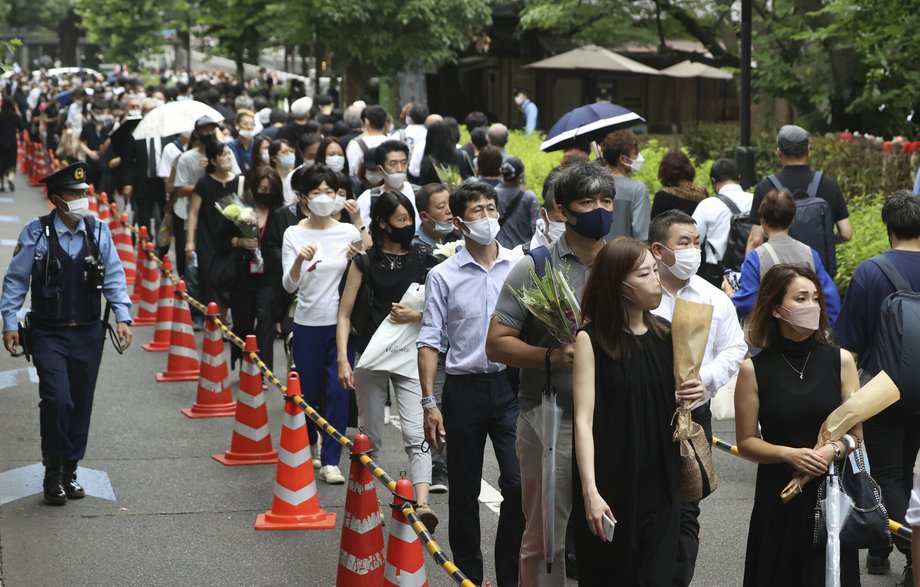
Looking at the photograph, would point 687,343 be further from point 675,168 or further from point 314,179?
point 675,168

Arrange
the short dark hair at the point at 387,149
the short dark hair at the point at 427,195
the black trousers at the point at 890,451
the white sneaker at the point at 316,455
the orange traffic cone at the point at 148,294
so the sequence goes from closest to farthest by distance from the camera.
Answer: the black trousers at the point at 890,451
the short dark hair at the point at 427,195
the white sneaker at the point at 316,455
the short dark hair at the point at 387,149
the orange traffic cone at the point at 148,294

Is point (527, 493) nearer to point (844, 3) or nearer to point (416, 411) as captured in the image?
point (416, 411)

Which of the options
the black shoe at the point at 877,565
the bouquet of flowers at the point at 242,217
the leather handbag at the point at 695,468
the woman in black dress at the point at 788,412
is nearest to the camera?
the leather handbag at the point at 695,468

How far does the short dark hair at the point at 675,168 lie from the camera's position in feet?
35.4

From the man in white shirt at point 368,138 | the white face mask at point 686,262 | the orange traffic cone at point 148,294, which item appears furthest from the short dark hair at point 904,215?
the orange traffic cone at point 148,294

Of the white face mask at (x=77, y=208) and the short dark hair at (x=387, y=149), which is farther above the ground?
the short dark hair at (x=387, y=149)

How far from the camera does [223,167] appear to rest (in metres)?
12.9

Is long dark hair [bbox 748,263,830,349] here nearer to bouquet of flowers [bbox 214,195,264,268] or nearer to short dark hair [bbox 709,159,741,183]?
short dark hair [bbox 709,159,741,183]

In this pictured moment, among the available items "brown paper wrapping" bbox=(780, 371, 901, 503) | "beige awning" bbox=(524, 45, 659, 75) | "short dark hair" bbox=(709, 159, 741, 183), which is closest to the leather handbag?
"brown paper wrapping" bbox=(780, 371, 901, 503)

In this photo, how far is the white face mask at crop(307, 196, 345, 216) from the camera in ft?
30.6

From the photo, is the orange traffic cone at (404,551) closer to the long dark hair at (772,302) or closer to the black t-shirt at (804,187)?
the long dark hair at (772,302)

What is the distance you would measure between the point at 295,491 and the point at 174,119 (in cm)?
896

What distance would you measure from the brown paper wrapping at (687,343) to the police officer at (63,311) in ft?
16.3

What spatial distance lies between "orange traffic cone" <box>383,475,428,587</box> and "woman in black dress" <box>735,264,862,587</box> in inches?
51.3
